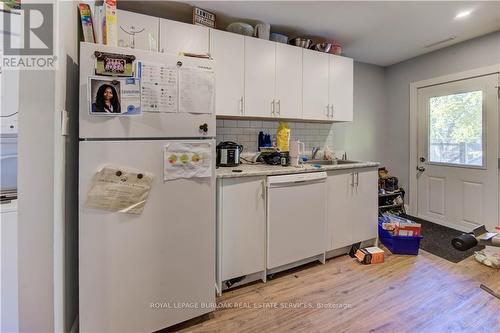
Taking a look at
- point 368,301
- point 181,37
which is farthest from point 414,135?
point 181,37

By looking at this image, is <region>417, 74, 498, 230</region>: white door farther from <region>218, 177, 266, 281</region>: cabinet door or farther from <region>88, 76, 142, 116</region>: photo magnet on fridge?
<region>88, 76, 142, 116</region>: photo magnet on fridge

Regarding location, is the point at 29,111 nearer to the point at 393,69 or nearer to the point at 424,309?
the point at 424,309

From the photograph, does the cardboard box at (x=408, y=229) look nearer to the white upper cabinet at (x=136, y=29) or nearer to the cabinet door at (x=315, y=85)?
the cabinet door at (x=315, y=85)

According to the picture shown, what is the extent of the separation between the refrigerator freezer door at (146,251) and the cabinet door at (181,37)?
101cm

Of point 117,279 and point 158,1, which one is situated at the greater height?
point 158,1

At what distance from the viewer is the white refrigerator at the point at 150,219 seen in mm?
1251

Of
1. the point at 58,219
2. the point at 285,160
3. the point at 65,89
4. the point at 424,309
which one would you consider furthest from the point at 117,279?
the point at 424,309

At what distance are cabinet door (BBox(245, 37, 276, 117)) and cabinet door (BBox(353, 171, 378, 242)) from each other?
3.80 feet

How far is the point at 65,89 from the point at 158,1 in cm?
123

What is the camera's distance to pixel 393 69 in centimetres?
372

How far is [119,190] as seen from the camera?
128 centimetres

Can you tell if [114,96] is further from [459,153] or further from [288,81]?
[459,153]

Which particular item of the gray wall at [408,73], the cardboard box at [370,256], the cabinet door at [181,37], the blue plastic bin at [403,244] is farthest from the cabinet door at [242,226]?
the gray wall at [408,73]

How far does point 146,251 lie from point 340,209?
1789 mm
